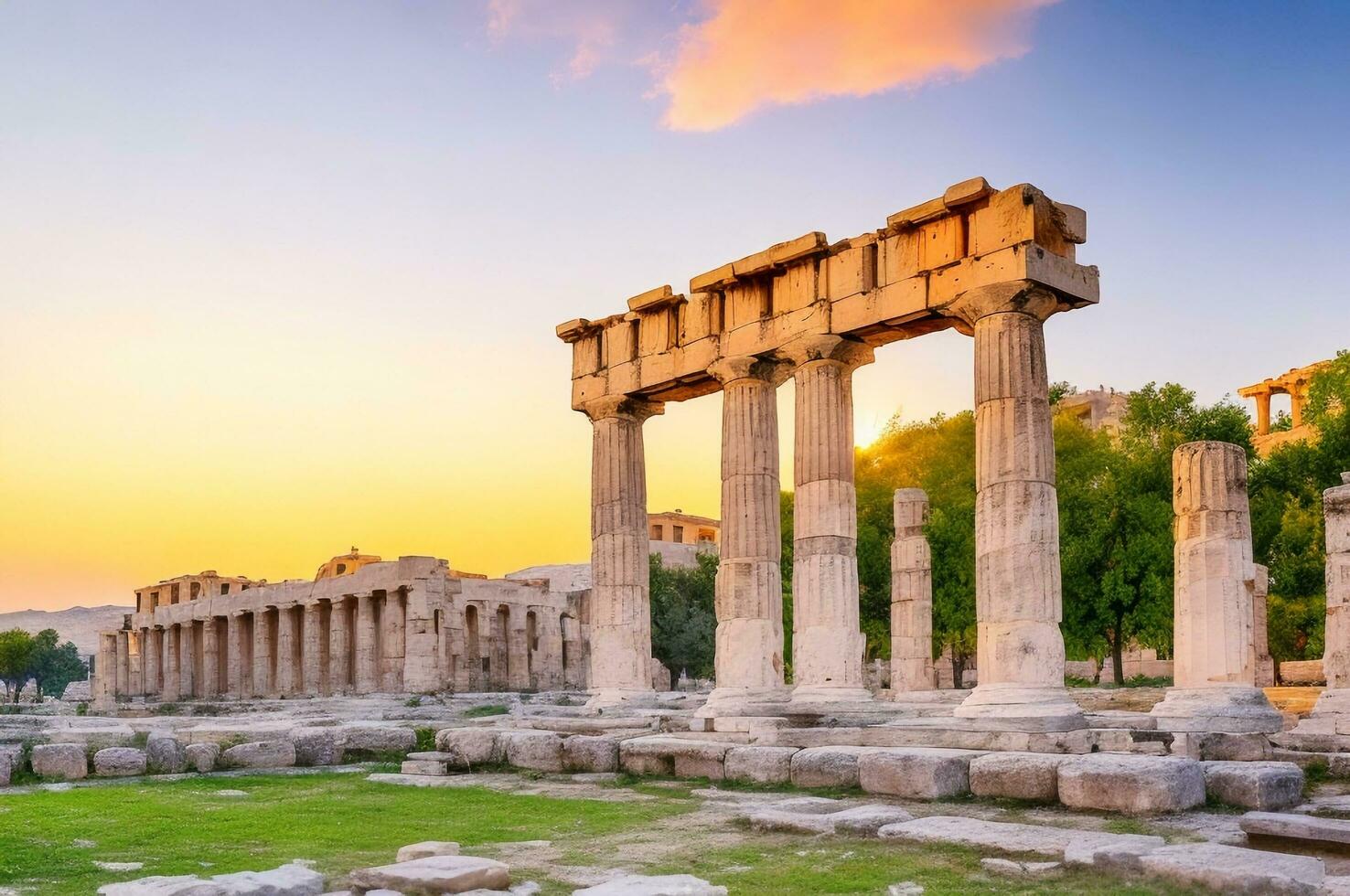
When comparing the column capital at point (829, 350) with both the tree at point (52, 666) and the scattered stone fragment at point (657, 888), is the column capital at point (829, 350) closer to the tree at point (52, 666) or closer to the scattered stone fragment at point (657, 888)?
the scattered stone fragment at point (657, 888)

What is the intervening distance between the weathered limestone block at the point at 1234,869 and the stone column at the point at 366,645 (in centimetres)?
4071

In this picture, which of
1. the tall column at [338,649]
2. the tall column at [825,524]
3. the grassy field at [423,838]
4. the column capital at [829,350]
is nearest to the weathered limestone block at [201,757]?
the grassy field at [423,838]

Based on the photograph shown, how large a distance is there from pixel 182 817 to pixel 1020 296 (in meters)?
12.4

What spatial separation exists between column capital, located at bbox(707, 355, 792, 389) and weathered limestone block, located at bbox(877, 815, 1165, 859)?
12.4 metres

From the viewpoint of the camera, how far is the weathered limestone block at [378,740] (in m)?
18.7

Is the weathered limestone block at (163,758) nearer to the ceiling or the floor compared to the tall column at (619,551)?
nearer to the floor

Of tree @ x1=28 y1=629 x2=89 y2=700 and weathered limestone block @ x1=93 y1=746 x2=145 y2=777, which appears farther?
tree @ x1=28 y1=629 x2=89 y2=700

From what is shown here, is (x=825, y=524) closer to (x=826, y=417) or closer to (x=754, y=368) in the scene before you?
(x=826, y=417)

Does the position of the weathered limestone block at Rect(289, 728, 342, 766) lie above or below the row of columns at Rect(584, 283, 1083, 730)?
below

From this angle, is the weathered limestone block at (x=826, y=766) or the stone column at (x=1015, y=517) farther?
the stone column at (x=1015, y=517)

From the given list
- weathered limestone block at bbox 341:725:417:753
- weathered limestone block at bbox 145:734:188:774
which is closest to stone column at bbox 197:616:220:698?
weathered limestone block at bbox 341:725:417:753

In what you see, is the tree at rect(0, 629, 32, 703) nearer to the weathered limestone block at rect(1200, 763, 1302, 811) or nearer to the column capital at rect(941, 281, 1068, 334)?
the column capital at rect(941, 281, 1068, 334)

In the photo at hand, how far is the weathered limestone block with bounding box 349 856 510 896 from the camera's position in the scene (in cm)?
769

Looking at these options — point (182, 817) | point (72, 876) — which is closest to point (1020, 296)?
point (182, 817)
